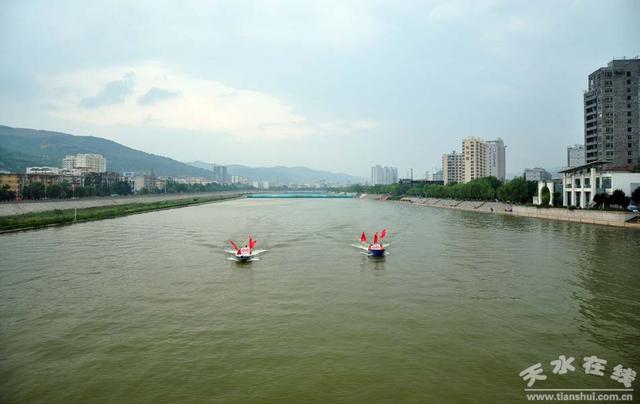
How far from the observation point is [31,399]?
23.6 feet

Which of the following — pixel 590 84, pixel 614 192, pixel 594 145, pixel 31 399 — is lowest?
pixel 31 399

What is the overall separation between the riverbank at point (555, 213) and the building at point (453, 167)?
169 ft

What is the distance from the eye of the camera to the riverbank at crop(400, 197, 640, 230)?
34125 millimetres

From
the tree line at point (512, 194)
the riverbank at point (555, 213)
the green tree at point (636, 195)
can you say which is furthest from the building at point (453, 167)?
the green tree at point (636, 195)

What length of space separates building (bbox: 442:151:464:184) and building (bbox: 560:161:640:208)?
74.7 metres

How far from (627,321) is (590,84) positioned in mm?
61099

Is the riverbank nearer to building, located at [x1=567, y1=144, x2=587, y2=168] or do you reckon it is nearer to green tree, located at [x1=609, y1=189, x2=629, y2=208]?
green tree, located at [x1=609, y1=189, x2=629, y2=208]

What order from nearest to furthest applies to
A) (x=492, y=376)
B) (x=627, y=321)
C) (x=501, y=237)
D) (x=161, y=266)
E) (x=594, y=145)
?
(x=492, y=376) → (x=627, y=321) → (x=161, y=266) → (x=501, y=237) → (x=594, y=145)

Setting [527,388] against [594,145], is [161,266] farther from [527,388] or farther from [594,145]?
[594,145]

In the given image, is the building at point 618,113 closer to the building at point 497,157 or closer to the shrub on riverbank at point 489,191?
the shrub on riverbank at point 489,191

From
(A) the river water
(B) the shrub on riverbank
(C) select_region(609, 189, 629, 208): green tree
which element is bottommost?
(A) the river water

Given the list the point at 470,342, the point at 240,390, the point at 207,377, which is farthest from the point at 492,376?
the point at 207,377

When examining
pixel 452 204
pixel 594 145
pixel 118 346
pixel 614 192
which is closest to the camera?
pixel 118 346

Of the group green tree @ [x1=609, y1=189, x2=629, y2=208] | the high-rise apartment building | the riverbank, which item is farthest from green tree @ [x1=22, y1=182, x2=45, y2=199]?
the high-rise apartment building
